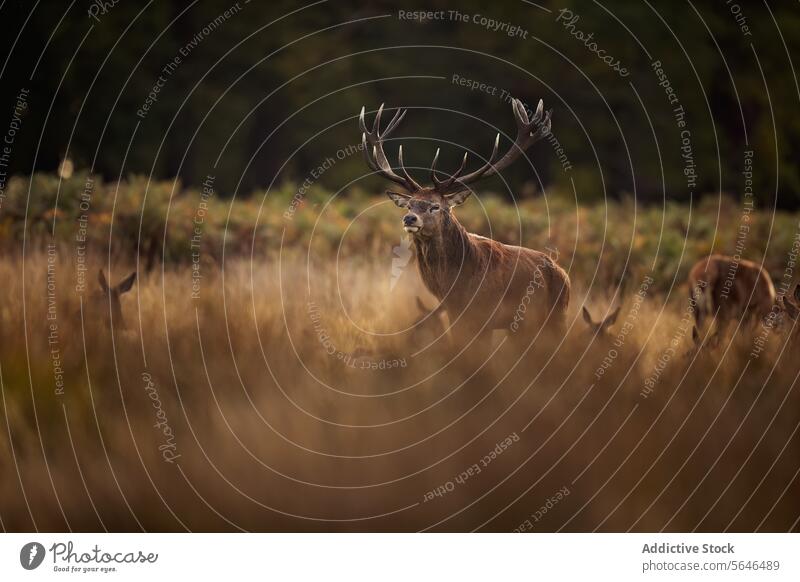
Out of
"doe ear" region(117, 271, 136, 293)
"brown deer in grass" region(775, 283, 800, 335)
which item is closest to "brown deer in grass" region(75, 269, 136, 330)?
"doe ear" region(117, 271, 136, 293)

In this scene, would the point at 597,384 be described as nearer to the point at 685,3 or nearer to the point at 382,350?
the point at 382,350

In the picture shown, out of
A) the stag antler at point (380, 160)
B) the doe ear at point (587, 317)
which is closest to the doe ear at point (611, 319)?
the doe ear at point (587, 317)

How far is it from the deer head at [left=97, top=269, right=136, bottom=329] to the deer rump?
2694 millimetres

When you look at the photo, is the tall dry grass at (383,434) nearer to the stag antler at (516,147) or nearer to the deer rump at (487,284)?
the deer rump at (487,284)

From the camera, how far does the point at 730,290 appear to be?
9.63 meters

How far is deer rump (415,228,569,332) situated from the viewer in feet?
27.4

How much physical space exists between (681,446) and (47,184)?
12.2m

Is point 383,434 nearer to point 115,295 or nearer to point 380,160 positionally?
point 115,295

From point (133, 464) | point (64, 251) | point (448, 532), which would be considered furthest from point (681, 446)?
point (64, 251)

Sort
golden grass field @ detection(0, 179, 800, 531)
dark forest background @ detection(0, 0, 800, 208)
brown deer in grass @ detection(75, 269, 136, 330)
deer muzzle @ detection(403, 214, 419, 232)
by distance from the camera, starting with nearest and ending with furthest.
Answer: golden grass field @ detection(0, 179, 800, 531)
brown deer in grass @ detection(75, 269, 136, 330)
deer muzzle @ detection(403, 214, 419, 232)
dark forest background @ detection(0, 0, 800, 208)

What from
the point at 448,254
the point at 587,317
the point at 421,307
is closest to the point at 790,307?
the point at 587,317

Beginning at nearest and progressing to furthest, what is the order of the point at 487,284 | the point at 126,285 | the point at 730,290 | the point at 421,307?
the point at 487,284 < the point at 126,285 < the point at 421,307 < the point at 730,290

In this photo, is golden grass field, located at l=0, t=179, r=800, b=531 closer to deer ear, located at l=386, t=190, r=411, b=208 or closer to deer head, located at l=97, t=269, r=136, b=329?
deer head, located at l=97, t=269, r=136, b=329

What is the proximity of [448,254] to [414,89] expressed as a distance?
24.0 m
